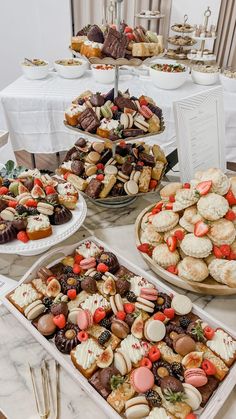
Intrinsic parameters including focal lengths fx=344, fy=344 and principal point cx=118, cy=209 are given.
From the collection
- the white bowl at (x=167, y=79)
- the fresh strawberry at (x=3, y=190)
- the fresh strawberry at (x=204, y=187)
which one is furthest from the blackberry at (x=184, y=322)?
the white bowl at (x=167, y=79)

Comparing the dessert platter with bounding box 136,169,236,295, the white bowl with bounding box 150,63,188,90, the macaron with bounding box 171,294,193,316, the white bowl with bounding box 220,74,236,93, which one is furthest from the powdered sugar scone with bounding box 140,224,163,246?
the white bowl with bounding box 220,74,236,93

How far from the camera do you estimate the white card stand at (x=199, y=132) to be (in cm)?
118

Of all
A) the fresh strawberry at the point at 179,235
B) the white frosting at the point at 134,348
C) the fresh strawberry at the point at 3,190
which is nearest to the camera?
the white frosting at the point at 134,348

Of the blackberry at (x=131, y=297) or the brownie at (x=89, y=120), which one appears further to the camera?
the brownie at (x=89, y=120)

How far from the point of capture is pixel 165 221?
99cm

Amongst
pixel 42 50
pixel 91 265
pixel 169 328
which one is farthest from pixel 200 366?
pixel 42 50

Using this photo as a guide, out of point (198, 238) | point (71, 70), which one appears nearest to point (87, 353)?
point (198, 238)

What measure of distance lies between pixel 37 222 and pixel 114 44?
0.59 m

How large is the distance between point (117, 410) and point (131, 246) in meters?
0.54

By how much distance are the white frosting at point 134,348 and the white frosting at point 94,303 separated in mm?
102

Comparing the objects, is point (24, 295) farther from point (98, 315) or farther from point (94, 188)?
point (94, 188)

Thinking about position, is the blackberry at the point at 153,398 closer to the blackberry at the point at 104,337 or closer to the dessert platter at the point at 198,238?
the blackberry at the point at 104,337

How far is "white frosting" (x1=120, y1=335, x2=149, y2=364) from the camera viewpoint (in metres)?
0.76

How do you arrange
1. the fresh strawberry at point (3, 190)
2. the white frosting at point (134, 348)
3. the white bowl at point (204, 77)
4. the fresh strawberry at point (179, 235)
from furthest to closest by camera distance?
1. the white bowl at point (204, 77)
2. the fresh strawberry at point (3, 190)
3. the fresh strawberry at point (179, 235)
4. the white frosting at point (134, 348)
